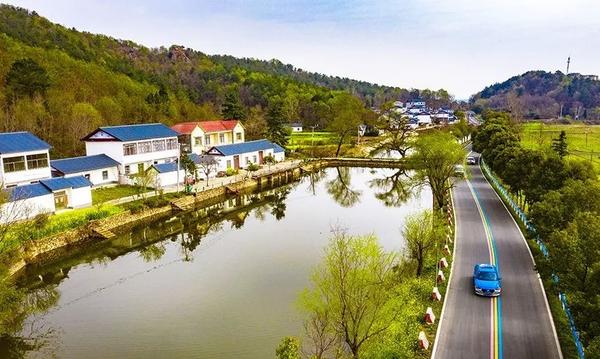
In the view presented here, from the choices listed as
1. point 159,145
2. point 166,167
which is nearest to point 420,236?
point 166,167

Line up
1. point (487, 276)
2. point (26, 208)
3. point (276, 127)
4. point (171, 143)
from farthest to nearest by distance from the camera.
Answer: point (276, 127) → point (171, 143) → point (26, 208) → point (487, 276)

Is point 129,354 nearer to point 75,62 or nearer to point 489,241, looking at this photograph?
point 489,241

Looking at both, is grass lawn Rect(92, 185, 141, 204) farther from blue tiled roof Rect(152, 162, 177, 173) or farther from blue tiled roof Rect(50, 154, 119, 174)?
blue tiled roof Rect(152, 162, 177, 173)

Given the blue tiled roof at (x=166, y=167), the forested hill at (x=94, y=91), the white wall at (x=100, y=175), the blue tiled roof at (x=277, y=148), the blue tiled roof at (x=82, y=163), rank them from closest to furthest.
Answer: the blue tiled roof at (x=82, y=163), the white wall at (x=100, y=175), the blue tiled roof at (x=166, y=167), the forested hill at (x=94, y=91), the blue tiled roof at (x=277, y=148)

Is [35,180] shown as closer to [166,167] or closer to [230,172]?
[166,167]

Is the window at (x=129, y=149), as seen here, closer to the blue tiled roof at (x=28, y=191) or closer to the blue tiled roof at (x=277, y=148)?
the blue tiled roof at (x=28, y=191)

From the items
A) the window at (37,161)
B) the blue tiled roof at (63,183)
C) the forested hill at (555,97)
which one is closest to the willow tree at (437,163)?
the blue tiled roof at (63,183)

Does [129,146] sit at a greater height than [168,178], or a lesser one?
greater

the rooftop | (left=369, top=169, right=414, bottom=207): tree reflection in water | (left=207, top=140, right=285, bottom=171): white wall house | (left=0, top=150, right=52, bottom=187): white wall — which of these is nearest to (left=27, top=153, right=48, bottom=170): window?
(left=0, top=150, right=52, bottom=187): white wall
